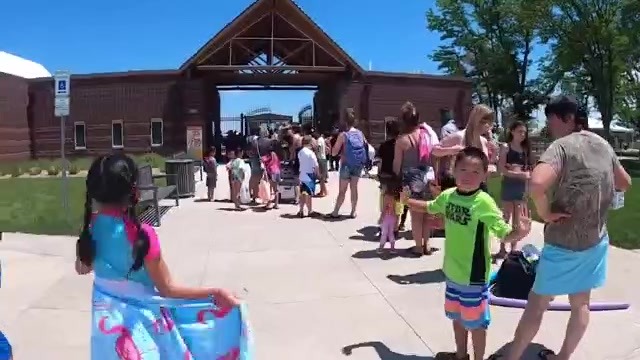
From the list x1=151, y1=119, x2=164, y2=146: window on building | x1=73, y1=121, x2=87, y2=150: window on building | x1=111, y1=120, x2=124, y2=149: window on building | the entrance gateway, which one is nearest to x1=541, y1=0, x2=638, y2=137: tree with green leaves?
the entrance gateway

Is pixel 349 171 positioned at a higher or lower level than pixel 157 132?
lower

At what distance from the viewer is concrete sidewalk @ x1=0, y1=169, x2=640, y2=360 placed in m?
5.15

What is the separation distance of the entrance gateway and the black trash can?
665 inches

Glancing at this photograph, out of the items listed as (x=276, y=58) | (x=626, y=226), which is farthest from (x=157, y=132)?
(x=626, y=226)

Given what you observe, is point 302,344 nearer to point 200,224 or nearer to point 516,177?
point 516,177

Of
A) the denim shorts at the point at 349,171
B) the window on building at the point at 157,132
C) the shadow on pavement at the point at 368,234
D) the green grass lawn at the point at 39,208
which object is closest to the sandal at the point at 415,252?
the shadow on pavement at the point at 368,234

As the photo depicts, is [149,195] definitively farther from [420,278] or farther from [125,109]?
[125,109]

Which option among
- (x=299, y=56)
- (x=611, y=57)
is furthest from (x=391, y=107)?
(x=611, y=57)

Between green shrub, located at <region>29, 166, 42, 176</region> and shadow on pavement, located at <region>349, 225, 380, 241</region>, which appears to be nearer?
shadow on pavement, located at <region>349, 225, 380, 241</region>

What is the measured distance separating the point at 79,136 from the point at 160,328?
35859 millimetres

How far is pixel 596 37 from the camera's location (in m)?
38.5

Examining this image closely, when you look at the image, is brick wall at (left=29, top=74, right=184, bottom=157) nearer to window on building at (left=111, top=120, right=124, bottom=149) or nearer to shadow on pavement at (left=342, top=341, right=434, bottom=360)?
window on building at (left=111, top=120, right=124, bottom=149)

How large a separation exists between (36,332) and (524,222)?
3.85m

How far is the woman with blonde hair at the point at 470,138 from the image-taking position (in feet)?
21.8
